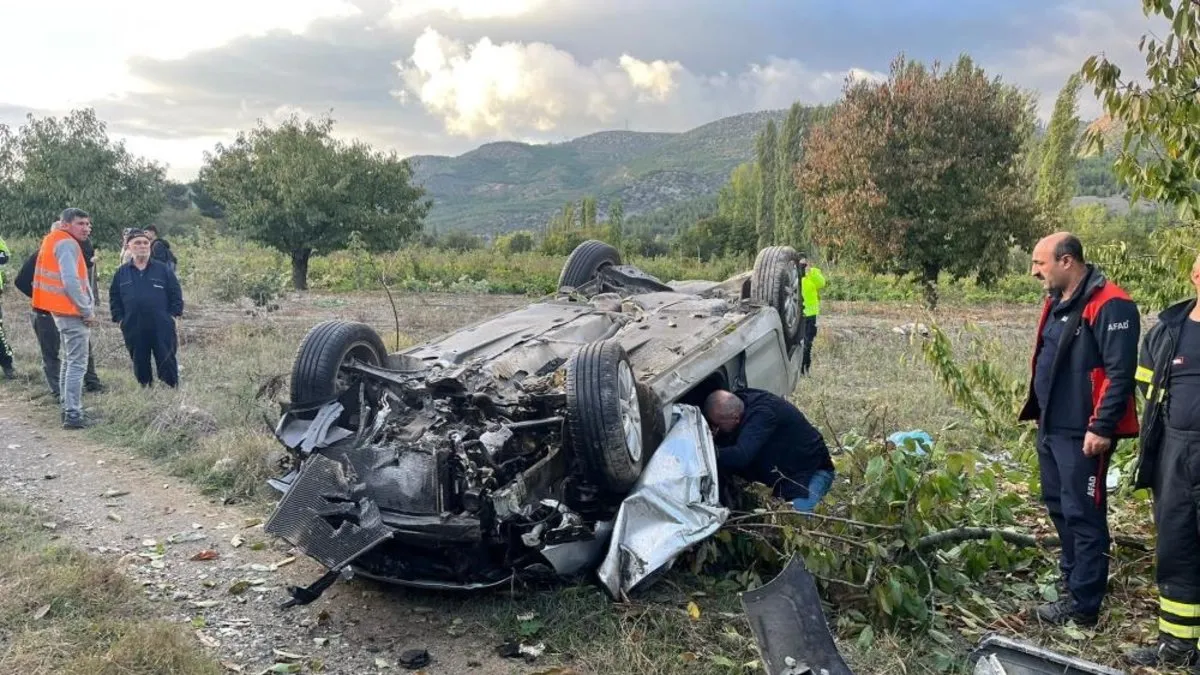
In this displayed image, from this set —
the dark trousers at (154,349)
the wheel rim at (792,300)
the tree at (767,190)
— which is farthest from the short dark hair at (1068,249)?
the tree at (767,190)

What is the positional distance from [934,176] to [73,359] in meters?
15.7

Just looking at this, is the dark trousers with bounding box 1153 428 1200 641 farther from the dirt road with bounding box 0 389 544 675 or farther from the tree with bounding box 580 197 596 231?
the tree with bounding box 580 197 596 231

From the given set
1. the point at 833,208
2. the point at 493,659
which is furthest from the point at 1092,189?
the point at 493,659

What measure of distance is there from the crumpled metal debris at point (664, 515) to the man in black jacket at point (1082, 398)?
149 centimetres

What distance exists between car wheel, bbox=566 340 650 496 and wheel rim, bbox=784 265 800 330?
9.38 feet

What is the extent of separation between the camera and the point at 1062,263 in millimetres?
3828

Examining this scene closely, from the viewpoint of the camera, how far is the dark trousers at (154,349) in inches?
309

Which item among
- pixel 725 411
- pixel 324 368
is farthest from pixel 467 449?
pixel 725 411

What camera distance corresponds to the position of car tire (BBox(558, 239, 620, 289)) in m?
7.23

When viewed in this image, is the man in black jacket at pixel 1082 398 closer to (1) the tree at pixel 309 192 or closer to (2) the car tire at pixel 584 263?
(2) the car tire at pixel 584 263

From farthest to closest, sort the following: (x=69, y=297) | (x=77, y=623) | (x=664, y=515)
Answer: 1. (x=69, y=297)
2. (x=664, y=515)
3. (x=77, y=623)

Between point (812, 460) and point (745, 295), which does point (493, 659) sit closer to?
point (812, 460)

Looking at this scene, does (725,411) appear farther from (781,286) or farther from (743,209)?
(743,209)

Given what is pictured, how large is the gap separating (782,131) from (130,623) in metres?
40.3
